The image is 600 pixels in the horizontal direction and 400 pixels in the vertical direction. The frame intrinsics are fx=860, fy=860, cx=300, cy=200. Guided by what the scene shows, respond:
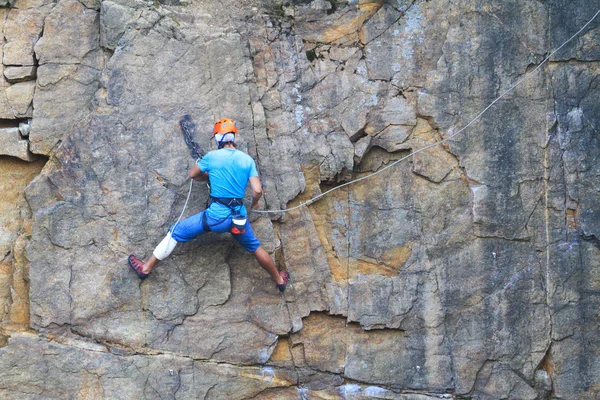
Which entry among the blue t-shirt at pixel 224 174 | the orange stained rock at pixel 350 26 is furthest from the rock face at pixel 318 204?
the blue t-shirt at pixel 224 174

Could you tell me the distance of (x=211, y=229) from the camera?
27.3 ft

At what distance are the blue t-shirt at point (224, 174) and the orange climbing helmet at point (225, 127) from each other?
0.19 m

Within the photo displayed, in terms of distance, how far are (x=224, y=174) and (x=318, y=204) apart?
132 cm

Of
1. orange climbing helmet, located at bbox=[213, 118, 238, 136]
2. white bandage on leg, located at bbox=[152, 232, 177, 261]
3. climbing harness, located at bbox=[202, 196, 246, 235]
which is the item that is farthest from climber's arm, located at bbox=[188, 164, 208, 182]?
white bandage on leg, located at bbox=[152, 232, 177, 261]

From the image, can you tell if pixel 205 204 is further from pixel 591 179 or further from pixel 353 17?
pixel 591 179

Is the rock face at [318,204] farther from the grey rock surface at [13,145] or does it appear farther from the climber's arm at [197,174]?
the climber's arm at [197,174]

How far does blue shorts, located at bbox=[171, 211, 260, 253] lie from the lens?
8.27 metres

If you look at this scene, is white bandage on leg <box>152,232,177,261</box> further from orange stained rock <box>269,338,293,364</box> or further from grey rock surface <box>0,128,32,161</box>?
grey rock surface <box>0,128,32,161</box>

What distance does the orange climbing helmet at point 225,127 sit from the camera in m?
8.31

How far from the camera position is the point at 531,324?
8969 millimetres

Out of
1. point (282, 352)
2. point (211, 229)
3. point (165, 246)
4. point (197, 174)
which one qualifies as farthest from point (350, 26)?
point (282, 352)

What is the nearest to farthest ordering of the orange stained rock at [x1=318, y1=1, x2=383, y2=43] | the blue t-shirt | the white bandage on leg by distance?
the blue t-shirt → the white bandage on leg → the orange stained rock at [x1=318, y1=1, x2=383, y2=43]

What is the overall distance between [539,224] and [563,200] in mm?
355

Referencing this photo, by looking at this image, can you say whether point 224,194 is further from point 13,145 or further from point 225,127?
point 13,145
